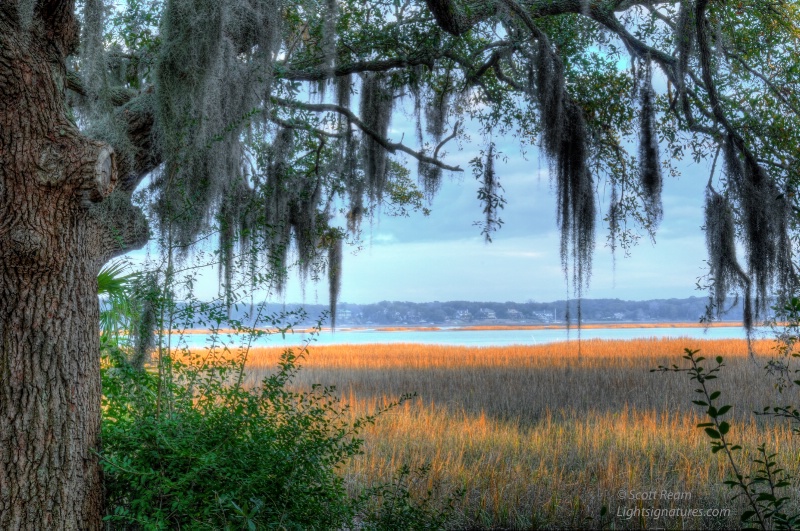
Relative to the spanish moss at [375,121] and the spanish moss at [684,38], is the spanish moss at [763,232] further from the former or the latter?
the spanish moss at [375,121]

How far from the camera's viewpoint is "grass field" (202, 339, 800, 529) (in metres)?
3.98

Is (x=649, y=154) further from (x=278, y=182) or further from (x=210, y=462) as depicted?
(x=210, y=462)

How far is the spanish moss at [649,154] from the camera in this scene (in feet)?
13.3

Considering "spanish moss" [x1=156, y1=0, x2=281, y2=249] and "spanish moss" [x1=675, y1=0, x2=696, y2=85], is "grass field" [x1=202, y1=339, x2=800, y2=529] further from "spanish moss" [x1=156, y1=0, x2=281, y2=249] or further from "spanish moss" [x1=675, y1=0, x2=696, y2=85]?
"spanish moss" [x1=156, y1=0, x2=281, y2=249]

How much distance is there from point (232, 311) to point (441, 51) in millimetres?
2969

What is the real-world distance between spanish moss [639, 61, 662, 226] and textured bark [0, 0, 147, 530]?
10.4 ft

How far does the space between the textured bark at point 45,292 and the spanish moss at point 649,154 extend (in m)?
3.16

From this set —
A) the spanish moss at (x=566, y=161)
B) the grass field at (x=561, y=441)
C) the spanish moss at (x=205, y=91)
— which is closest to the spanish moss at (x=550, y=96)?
the spanish moss at (x=566, y=161)

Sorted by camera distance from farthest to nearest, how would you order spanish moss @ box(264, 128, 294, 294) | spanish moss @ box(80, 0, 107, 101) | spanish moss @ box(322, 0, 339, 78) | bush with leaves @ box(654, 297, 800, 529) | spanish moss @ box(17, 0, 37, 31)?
1. spanish moss @ box(264, 128, 294, 294)
2. spanish moss @ box(322, 0, 339, 78)
3. spanish moss @ box(80, 0, 107, 101)
4. spanish moss @ box(17, 0, 37, 31)
5. bush with leaves @ box(654, 297, 800, 529)

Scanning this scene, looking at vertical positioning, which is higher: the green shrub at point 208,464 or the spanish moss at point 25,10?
the spanish moss at point 25,10

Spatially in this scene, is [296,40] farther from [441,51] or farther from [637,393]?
[637,393]

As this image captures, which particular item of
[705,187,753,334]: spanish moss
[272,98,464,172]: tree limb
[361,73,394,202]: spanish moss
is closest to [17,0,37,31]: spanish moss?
[272,98,464,172]: tree limb

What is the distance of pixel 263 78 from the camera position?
4.09 m

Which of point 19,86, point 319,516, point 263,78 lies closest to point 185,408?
point 319,516
